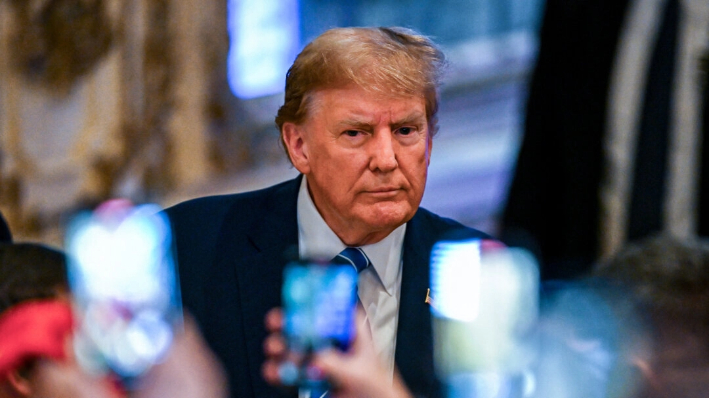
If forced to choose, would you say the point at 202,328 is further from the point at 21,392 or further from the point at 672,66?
the point at 672,66

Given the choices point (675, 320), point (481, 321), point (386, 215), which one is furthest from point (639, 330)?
point (386, 215)

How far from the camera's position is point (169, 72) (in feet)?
7.70

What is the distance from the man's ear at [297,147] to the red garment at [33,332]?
0.41 meters

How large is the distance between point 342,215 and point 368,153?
11cm

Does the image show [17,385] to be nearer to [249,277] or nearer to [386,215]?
[249,277]

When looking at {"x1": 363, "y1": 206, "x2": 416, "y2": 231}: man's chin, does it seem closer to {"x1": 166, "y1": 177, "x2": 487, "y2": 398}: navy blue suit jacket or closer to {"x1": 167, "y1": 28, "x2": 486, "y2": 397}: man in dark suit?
{"x1": 167, "y1": 28, "x2": 486, "y2": 397}: man in dark suit

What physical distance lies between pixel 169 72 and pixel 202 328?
4.36ft

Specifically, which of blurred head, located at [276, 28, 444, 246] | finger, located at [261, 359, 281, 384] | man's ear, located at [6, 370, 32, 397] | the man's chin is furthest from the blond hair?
man's ear, located at [6, 370, 32, 397]

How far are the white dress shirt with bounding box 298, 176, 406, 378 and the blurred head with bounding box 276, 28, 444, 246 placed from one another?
0.16 ft

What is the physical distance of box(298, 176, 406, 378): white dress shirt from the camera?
121 cm

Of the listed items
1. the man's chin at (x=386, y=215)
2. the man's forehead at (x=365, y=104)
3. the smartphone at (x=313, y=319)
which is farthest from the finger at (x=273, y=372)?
the man's forehead at (x=365, y=104)

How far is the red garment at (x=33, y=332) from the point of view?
2.89 ft

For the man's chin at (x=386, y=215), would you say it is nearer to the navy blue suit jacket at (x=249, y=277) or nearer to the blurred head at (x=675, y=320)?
the navy blue suit jacket at (x=249, y=277)

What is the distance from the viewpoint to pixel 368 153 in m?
1.14
